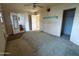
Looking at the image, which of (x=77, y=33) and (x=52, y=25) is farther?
(x=52, y=25)

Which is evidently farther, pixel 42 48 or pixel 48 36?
pixel 48 36

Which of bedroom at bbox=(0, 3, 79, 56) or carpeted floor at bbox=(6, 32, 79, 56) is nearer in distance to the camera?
carpeted floor at bbox=(6, 32, 79, 56)

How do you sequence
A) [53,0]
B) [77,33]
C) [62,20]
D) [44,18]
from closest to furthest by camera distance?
[53,0]
[77,33]
[62,20]
[44,18]

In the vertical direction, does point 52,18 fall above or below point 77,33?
above

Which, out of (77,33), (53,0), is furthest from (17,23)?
(77,33)

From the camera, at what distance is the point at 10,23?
0.86 metres

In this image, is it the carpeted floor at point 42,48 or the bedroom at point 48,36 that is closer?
the carpeted floor at point 42,48

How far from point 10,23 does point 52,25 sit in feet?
8.56

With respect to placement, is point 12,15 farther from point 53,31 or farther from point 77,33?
point 53,31

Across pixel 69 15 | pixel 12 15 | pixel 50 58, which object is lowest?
pixel 50 58

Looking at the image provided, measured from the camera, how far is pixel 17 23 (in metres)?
0.81

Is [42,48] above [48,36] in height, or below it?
below

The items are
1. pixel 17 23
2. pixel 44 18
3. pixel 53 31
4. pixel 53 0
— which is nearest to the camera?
pixel 53 0

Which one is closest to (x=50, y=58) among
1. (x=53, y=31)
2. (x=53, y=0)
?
(x=53, y=0)
